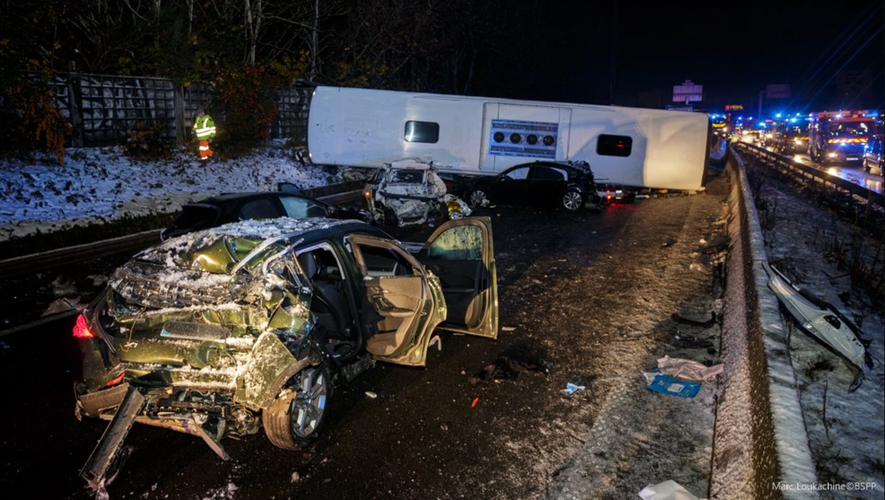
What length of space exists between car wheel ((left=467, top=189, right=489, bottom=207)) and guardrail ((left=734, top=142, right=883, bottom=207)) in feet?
29.4

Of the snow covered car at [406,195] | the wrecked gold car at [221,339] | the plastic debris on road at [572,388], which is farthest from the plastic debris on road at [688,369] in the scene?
the snow covered car at [406,195]

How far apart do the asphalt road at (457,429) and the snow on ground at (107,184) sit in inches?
264

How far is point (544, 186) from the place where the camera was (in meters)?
16.2

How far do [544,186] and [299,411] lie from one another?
12.8m

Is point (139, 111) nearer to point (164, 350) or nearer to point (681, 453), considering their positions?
point (164, 350)

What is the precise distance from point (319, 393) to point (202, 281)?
1.26 metres

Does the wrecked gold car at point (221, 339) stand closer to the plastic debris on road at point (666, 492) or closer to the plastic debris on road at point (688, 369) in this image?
the plastic debris on road at point (666, 492)

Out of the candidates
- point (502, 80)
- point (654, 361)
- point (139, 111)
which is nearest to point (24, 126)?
point (139, 111)

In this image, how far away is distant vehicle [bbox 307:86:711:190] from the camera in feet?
62.8

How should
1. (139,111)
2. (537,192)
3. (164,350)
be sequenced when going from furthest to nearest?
(139,111)
(537,192)
(164,350)

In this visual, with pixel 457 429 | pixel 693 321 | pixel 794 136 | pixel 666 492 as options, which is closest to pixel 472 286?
pixel 457 429

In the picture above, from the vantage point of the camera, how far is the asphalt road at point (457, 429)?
408cm

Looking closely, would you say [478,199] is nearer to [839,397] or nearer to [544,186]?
[544,186]

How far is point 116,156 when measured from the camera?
55.7ft
